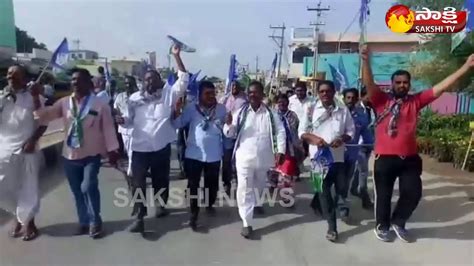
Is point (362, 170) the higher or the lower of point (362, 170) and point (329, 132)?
the lower

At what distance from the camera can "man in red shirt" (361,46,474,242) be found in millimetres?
4820

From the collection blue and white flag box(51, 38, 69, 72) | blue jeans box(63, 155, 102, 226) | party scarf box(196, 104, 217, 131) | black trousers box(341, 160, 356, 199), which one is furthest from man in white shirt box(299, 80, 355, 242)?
blue and white flag box(51, 38, 69, 72)

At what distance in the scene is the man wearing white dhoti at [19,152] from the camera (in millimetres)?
4672

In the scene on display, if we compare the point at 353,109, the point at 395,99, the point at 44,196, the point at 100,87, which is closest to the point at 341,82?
the point at 353,109

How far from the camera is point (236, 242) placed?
4.79m

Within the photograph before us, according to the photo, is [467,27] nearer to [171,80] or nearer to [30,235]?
[171,80]

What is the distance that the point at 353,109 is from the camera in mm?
6098

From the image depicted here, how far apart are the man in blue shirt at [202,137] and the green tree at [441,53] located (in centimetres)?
532

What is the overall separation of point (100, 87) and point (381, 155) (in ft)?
15.1

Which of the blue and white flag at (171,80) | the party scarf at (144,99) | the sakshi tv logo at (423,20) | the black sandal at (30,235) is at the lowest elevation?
the black sandal at (30,235)

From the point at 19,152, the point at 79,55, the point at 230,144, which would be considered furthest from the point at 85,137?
the point at 79,55

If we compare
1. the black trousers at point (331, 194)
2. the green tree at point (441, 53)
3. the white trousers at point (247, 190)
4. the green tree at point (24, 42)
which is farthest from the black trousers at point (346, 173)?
the green tree at point (24, 42)

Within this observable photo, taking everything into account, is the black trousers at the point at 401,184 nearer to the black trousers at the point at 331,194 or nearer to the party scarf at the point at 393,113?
the party scarf at the point at 393,113

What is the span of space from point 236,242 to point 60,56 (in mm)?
2718
